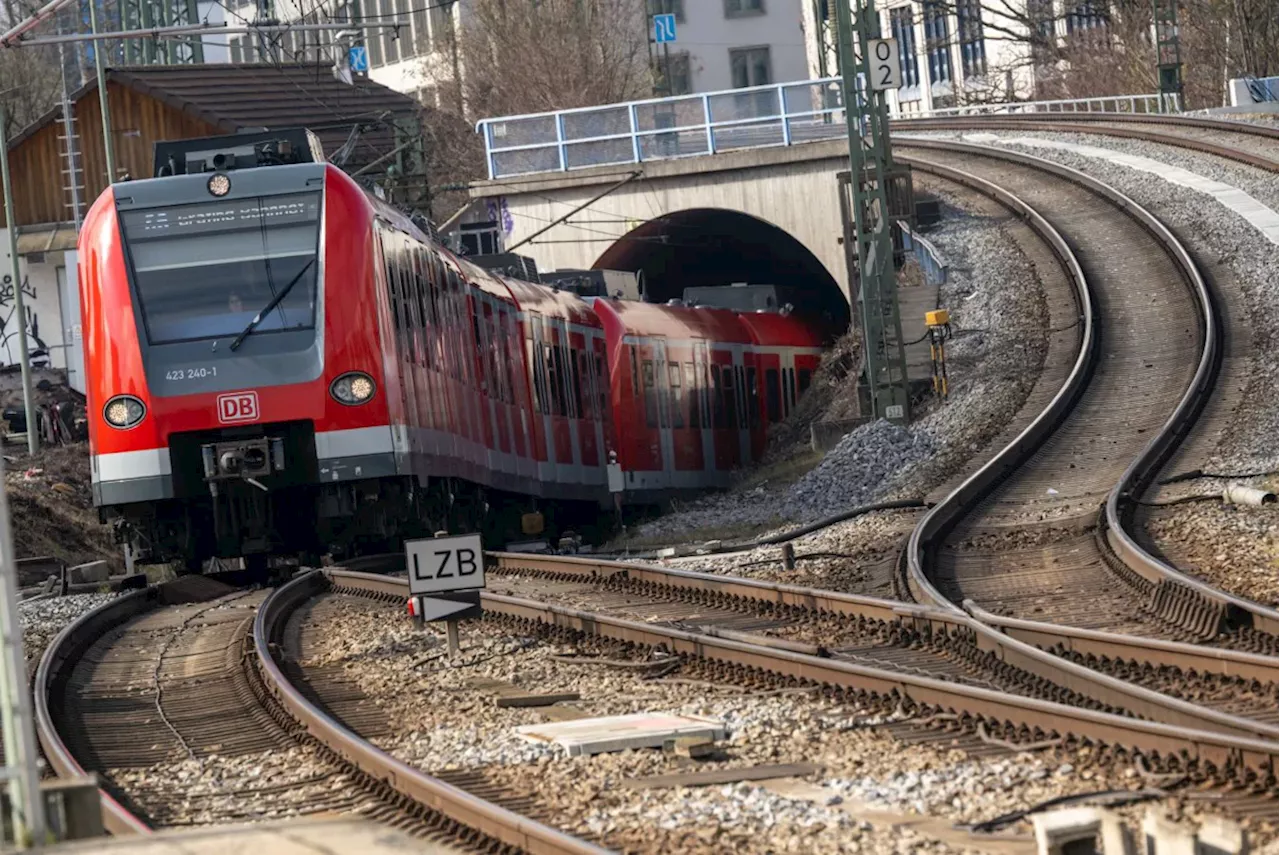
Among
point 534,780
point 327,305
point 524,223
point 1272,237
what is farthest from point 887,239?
point 534,780

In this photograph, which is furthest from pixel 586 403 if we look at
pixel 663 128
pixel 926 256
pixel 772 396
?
pixel 663 128

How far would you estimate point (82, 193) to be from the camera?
1875 inches

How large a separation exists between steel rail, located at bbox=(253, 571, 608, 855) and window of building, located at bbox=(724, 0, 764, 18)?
262ft

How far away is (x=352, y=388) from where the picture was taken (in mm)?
17500

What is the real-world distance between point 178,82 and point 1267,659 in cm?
3867

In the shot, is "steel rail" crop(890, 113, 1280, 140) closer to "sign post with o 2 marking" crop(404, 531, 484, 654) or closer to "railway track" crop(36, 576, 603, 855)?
"railway track" crop(36, 576, 603, 855)

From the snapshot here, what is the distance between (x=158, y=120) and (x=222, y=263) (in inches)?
1136

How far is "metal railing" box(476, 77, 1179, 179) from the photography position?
36.4m

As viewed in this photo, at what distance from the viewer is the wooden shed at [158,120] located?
44375 mm

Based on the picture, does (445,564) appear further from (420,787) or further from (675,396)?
(675,396)

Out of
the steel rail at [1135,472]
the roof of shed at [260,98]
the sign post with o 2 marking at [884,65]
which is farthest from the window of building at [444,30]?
the sign post with o 2 marking at [884,65]

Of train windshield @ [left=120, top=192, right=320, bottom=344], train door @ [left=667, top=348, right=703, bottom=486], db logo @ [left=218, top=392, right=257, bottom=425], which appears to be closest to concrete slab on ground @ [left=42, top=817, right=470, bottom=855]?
db logo @ [left=218, top=392, right=257, bottom=425]

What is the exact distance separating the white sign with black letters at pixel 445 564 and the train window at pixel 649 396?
1621 cm

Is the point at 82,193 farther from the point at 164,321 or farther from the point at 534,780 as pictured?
the point at 534,780
